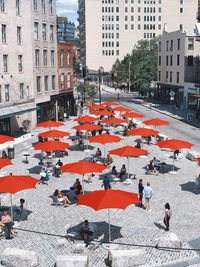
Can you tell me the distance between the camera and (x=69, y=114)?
57625 millimetres

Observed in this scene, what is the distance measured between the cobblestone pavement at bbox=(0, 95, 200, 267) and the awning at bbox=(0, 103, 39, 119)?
484 inches

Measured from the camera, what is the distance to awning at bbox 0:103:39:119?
37.5 m

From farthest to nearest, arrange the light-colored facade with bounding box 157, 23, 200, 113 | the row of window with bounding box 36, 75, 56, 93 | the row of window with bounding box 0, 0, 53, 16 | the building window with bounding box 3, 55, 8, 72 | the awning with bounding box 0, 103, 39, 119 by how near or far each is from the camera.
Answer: the light-colored facade with bounding box 157, 23, 200, 113 → the row of window with bounding box 36, 75, 56, 93 → the building window with bounding box 3, 55, 8, 72 → the row of window with bounding box 0, 0, 53, 16 → the awning with bounding box 0, 103, 39, 119

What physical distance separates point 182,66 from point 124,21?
83.6 metres

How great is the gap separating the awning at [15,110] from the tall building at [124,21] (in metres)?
106

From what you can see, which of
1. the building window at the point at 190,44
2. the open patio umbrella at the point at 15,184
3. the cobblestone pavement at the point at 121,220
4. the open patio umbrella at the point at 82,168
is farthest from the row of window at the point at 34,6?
the open patio umbrella at the point at 15,184

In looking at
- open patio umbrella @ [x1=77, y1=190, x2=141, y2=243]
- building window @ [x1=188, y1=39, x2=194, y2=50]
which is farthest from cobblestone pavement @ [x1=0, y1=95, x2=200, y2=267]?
building window @ [x1=188, y1=39, x2=194, y2=50]

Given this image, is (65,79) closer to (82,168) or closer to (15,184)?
(82,168)

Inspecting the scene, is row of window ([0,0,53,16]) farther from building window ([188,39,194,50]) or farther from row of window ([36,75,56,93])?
building window ([188,39,194,50])

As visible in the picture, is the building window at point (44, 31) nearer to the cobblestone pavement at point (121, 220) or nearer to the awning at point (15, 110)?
the awning at point (15, 110)

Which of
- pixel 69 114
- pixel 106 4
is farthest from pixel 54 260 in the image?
pixel 106 4

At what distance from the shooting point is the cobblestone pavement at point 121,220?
14513 millimetres

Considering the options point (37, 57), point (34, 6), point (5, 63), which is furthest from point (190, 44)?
point (5, 63)

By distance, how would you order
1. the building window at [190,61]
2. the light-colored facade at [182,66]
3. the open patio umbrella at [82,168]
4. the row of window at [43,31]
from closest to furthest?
the open patio umbrella at [82,168]
the row of window at [43,31]
the light-colored facade at [182,66]
the building window at [190,61]
